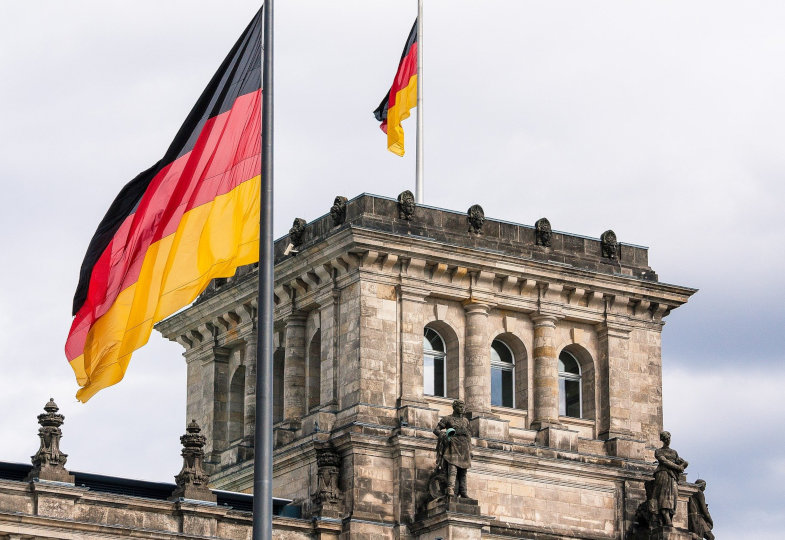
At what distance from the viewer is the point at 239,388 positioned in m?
65.9

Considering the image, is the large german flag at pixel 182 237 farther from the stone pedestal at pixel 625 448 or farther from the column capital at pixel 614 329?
the column capital at pixel 614 329

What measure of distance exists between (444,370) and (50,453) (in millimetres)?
13408

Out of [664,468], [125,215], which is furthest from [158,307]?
[664,468]

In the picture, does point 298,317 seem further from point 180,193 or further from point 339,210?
point 180,193

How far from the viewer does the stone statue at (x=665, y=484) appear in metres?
62.0

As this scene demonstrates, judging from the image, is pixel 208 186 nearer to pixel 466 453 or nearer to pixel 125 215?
pixel 125 215

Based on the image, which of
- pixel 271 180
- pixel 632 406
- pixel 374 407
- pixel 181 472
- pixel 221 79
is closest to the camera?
pixel 271 180

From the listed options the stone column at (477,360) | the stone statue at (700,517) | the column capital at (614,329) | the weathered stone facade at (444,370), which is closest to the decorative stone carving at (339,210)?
the weathered stone facade at (444,370)

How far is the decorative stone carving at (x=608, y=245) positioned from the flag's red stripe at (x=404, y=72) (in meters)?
Answer: 7.76

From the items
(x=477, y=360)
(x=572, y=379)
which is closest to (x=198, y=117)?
(x=477, y=360)

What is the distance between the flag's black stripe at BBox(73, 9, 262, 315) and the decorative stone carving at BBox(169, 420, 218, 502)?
62.8ft

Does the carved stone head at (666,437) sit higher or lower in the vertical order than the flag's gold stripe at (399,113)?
lower

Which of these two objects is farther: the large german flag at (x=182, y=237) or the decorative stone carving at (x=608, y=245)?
the decorative stone carving at (x=608, y=245)

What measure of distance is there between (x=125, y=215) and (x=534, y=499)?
26884 mm
